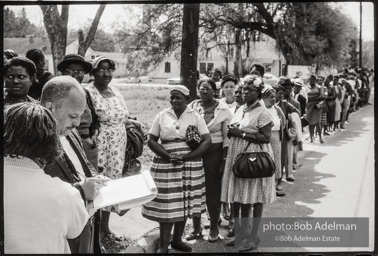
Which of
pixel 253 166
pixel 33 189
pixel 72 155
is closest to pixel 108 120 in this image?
pixel 253 166

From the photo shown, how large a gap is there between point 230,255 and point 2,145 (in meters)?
2.56

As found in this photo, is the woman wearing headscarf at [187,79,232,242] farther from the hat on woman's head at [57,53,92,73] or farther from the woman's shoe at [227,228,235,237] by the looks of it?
the hat on woman's head at [57,53,92,73]

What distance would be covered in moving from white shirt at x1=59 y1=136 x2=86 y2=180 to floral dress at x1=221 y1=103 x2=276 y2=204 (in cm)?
196

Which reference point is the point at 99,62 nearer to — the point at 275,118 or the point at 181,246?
the point at 181,246

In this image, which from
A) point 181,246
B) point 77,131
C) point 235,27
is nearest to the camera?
point 77,131

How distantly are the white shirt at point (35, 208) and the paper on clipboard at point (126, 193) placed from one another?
33cm

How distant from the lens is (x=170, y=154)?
13.3 feet

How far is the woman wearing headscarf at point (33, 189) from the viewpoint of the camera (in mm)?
1822

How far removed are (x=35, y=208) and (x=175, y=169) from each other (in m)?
2.28

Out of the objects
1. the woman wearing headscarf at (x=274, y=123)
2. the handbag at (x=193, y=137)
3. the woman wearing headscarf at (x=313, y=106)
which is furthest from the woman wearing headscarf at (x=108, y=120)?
the woman wearing headscarf at (x=313, y=106)

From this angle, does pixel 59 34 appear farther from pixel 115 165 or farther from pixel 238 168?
pixel 238 168

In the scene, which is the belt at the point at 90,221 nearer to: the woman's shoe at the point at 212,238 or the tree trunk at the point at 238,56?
the woman's shoe at the point at 212,238

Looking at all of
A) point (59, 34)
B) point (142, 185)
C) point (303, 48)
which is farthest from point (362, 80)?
point (142, 185)

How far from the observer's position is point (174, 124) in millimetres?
4086
